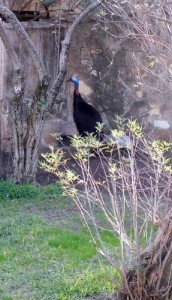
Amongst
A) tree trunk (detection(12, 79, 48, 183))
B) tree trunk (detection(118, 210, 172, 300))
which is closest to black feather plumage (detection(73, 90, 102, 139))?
tree trunk (detection(12, 79, 48, 183))

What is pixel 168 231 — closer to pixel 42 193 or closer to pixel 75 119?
pixel 42 193

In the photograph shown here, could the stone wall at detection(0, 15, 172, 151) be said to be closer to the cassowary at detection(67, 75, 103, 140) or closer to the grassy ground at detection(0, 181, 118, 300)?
the cassowary at detection(67, 75, 103, 140)

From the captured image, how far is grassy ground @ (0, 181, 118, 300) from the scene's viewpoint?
226 inches

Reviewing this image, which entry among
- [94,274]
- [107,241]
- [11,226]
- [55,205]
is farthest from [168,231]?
[55,205]

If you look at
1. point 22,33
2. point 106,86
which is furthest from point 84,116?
point 22,33

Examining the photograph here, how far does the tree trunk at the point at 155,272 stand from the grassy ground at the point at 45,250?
0.40 meters

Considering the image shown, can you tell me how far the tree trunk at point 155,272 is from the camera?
16.4ft

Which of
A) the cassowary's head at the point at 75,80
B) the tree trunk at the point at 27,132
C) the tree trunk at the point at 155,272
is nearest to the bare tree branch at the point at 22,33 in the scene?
the tree trunk at the point at 27,132

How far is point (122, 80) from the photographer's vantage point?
1222 cm

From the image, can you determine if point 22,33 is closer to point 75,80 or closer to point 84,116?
point 84,116

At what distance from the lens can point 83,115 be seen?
11.3m

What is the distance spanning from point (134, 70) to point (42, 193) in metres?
3.66

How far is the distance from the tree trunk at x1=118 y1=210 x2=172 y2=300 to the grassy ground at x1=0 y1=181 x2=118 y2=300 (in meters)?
0.40

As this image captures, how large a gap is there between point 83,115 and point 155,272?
21.1ft
